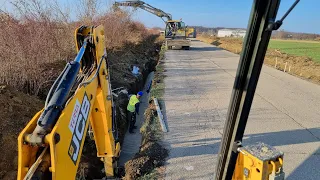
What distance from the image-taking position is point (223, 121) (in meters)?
7.28

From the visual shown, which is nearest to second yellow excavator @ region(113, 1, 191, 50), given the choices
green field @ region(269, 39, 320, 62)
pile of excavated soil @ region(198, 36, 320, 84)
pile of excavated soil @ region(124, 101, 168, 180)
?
pile of excavated soil @ region(198, 36, 320, 84)

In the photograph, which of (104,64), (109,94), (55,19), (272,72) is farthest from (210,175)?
(272,72)

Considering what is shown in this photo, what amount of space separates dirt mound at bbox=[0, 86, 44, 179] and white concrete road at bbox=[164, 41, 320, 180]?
2760mm

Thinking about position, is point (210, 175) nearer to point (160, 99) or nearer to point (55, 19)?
point (160, 99)

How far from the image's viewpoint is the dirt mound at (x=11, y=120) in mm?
4660

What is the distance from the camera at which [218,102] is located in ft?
29.9

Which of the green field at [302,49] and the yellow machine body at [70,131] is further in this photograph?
the green field at [302,49]

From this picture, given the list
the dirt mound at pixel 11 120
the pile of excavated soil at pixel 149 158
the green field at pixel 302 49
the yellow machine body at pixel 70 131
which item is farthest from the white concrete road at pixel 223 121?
the green field at pixel 302 49

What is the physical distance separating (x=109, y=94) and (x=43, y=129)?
204 cm

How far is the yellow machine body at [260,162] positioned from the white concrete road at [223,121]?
2.55 metres

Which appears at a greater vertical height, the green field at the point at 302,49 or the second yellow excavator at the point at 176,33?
the second yellow excavator at the point at 176,33

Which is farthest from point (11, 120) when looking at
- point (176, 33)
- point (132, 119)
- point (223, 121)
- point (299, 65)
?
point (176, 33)

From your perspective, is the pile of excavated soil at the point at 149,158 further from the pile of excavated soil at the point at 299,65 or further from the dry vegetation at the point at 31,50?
the pile of excavated soil at the point at 299,65

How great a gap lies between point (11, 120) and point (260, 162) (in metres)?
4.79
